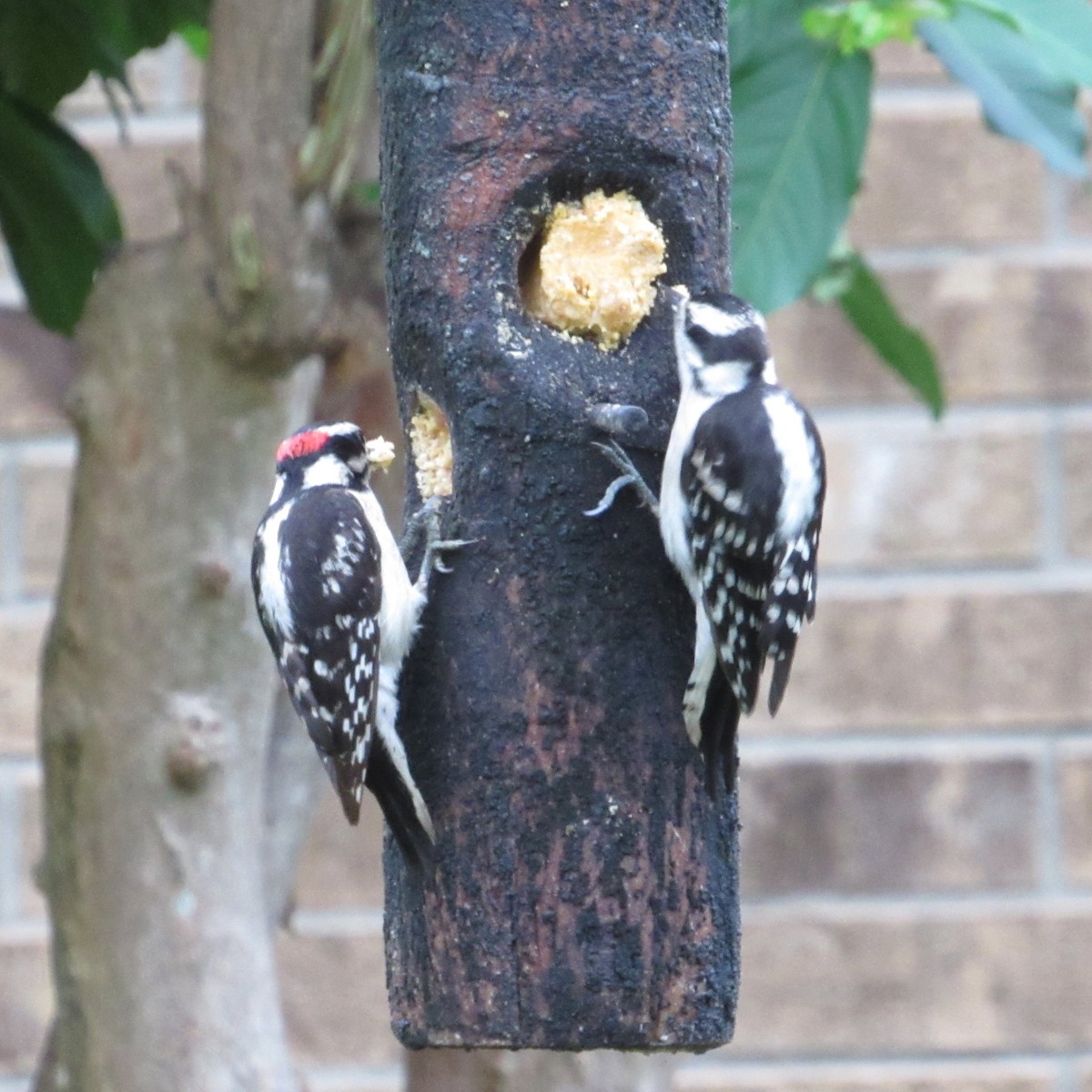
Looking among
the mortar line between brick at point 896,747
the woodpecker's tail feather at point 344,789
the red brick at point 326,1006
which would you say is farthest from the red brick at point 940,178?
the woodpecker's tail feather at point 344,789

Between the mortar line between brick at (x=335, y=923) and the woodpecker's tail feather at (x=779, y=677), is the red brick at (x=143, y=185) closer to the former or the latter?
the mortar line between brick at (x=335, y=923)

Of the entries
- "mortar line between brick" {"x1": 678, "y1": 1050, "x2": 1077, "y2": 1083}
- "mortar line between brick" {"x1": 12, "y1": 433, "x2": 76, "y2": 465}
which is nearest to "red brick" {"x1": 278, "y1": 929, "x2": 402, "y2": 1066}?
"mortar line between brick" {"x1": 678, "y1": 1050, "x2": 1077, "y2": 1083}

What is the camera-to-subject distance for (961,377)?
437 centimetres

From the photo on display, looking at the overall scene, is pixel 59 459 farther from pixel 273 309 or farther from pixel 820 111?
pixel 820 111

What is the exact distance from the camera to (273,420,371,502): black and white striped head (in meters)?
2.84

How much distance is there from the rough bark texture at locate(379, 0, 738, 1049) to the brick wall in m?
1.77

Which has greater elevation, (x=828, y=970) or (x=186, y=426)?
(x=186, y=426)

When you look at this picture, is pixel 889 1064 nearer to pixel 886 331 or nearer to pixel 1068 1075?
pixel 1068 1075

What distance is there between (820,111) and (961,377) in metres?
1.50

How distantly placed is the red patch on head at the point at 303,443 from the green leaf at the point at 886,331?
850mm

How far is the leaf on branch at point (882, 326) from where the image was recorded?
10.7 feet

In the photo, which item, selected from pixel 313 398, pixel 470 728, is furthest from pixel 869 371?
pixel 470 728

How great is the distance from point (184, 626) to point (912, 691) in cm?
174

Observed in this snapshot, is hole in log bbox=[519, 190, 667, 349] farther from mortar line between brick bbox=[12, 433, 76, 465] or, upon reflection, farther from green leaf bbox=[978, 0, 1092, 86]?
mortar line between brick bbox=[12, 433, 76, 465]
